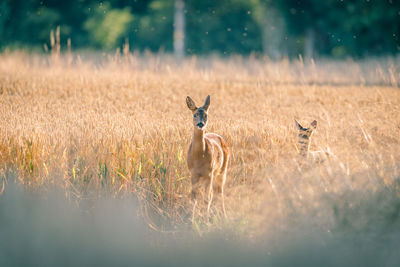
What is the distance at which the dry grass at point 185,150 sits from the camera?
580 centimetres

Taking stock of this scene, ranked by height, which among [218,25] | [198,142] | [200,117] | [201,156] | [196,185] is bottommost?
[196,185]

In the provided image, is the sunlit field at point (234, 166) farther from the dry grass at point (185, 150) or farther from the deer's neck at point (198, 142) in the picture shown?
the deer's neck at point (198, 142)

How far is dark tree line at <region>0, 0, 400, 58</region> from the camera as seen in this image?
28.3 meters

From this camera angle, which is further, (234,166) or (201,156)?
(234,166)

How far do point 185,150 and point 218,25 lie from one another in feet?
94.2

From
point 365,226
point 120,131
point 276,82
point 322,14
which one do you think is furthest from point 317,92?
point 322,14

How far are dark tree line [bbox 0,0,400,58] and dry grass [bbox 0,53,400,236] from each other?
16016 mm

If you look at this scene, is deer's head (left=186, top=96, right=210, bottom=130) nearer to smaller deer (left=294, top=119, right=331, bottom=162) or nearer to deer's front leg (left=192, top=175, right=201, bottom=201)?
deer's front leg (left=192, top=175, right=201, bottom=201)

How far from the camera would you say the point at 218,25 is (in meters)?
35.0

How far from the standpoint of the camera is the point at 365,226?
5.49m

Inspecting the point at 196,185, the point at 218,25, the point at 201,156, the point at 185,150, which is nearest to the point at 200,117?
the point at 201,156

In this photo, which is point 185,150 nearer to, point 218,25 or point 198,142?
point 198,142

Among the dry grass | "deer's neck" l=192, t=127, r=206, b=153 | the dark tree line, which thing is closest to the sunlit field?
the dry grass

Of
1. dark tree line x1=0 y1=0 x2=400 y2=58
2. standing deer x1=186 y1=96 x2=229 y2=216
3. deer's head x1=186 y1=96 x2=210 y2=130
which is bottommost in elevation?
standing deer x1=186 y1=96 x2=229 y2=216
